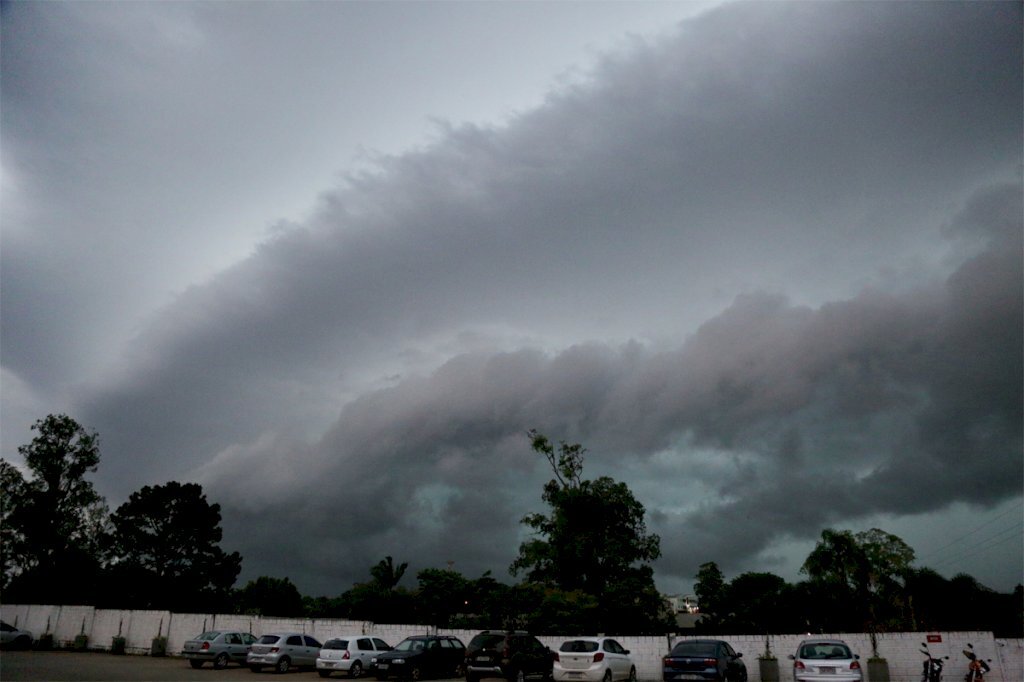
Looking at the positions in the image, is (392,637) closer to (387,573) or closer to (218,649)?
(218,649)

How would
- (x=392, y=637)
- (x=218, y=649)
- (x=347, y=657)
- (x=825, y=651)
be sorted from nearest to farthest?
(x=825, y=651) → (x=347, y=657) → (x=218, y=649) → (x=392, y=637)

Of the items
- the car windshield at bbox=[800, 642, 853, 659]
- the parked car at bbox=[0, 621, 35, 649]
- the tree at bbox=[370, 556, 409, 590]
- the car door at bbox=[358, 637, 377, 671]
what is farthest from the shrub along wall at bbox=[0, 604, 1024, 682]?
the tree at bbox=[370, 556, 409, 590]

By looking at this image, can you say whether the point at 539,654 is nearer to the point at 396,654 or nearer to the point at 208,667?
the point at 396,654

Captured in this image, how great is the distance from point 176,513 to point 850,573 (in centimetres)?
5620

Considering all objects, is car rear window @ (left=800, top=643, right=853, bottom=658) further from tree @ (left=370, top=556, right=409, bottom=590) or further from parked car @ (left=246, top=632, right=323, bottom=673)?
tree @ (left=370, top=556, right=409, bottom=590)

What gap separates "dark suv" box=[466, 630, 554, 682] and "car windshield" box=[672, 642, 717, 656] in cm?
485

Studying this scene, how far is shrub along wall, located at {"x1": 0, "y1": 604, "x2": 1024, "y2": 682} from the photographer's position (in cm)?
2300

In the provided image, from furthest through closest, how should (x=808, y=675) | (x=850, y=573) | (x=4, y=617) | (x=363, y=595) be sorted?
(x=363, y=595) < (x=4, y=617) < (x=850, y=573) < (x=808, y=675)

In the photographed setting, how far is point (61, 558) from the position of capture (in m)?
55.6

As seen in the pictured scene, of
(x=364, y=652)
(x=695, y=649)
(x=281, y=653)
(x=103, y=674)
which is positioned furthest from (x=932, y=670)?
(x=103, y=674)

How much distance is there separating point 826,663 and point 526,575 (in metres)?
39.7

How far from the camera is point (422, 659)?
78.2 feet

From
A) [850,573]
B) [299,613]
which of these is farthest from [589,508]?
[299,613]

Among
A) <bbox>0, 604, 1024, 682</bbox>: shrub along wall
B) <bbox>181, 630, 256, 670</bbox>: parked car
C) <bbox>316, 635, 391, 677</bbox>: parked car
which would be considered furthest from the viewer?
<bbox>181, 630, 256, 670</bbox>: parked car
